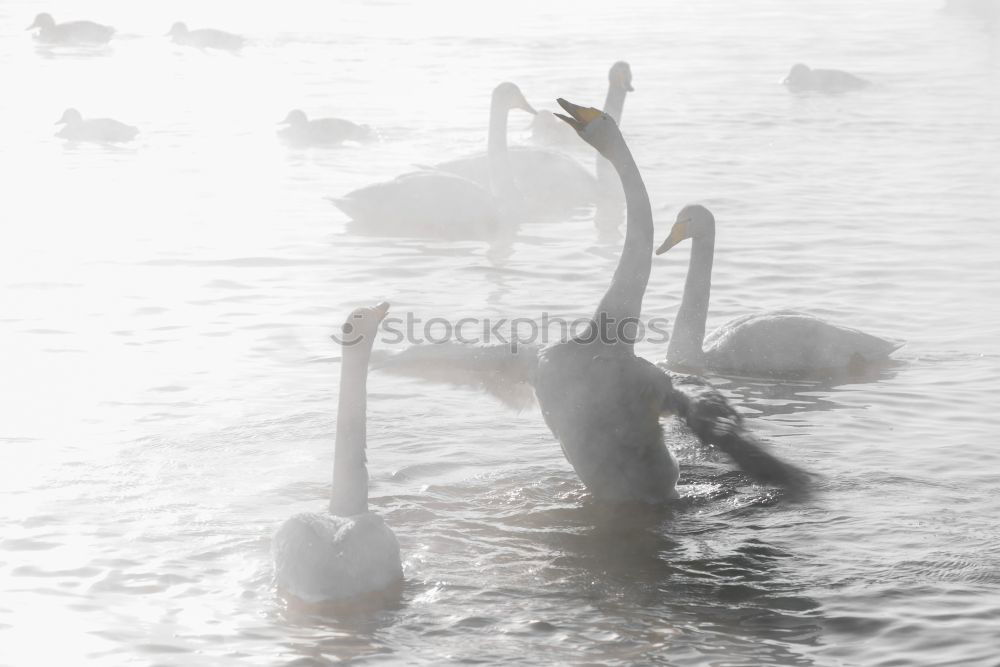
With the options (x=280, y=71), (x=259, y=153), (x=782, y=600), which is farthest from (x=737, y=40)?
(x=782, y=600)

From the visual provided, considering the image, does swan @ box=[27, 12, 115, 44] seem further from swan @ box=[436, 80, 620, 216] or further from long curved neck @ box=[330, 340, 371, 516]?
long curved neck @ box=[330, 340, 371, 516]

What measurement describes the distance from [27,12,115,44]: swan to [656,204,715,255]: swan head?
29.0 m

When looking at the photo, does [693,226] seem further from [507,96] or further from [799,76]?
[799,76]

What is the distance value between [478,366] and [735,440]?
237 cm

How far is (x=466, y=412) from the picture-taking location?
10453mm

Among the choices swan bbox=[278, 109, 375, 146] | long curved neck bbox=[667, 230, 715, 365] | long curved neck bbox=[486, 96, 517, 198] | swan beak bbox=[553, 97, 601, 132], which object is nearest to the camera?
swan beak bbox=[553, 97, 601, 132]

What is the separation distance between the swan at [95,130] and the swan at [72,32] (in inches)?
632

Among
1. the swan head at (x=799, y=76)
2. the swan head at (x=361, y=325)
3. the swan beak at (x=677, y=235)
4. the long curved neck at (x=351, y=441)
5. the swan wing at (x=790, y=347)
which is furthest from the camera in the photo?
the swan head at (x=799, y=76)

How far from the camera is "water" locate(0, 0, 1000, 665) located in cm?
700

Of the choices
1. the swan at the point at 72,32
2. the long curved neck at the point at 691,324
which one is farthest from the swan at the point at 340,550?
the swan at the point at 72,32

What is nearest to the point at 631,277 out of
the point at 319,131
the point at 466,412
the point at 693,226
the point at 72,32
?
the point at 466,412

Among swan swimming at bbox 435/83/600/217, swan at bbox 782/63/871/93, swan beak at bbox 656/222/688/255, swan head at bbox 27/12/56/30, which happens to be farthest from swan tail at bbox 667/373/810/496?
swan head at bbox 27/12/56/30

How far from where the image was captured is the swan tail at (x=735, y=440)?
7.14 metres

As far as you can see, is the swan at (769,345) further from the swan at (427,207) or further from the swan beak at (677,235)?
the swan at (427,207)
